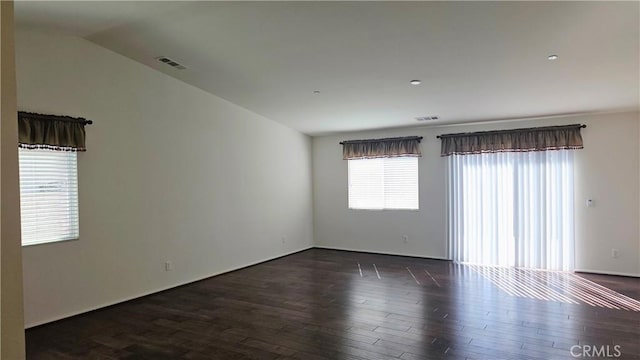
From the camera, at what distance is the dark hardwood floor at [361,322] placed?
301 centimetres

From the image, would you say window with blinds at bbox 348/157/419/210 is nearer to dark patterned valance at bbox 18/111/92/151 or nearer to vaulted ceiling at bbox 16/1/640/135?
vaulted ceiling at bbox 16/1/640/135

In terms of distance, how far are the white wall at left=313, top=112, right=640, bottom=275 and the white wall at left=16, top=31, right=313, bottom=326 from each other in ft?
5.06

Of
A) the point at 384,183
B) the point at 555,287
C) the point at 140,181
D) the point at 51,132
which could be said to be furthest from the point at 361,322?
the point at 384,183

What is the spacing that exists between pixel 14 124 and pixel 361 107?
504 cm

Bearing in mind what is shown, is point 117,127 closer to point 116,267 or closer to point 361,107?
point 116,267

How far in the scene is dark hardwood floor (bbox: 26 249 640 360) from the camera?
301cm

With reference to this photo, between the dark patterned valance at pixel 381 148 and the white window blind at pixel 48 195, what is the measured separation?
4.73 m

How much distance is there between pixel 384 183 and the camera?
727 centimetres

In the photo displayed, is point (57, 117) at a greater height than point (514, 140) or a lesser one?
greater

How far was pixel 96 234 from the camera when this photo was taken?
4.13 meters

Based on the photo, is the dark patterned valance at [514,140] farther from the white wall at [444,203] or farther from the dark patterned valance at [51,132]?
the dark patterned valance at [51,132]

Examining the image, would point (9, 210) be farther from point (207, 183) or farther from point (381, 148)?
point (381, 148)

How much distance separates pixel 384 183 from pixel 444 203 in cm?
120

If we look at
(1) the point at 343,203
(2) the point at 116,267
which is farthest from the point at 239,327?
(1) the point at 343,203
